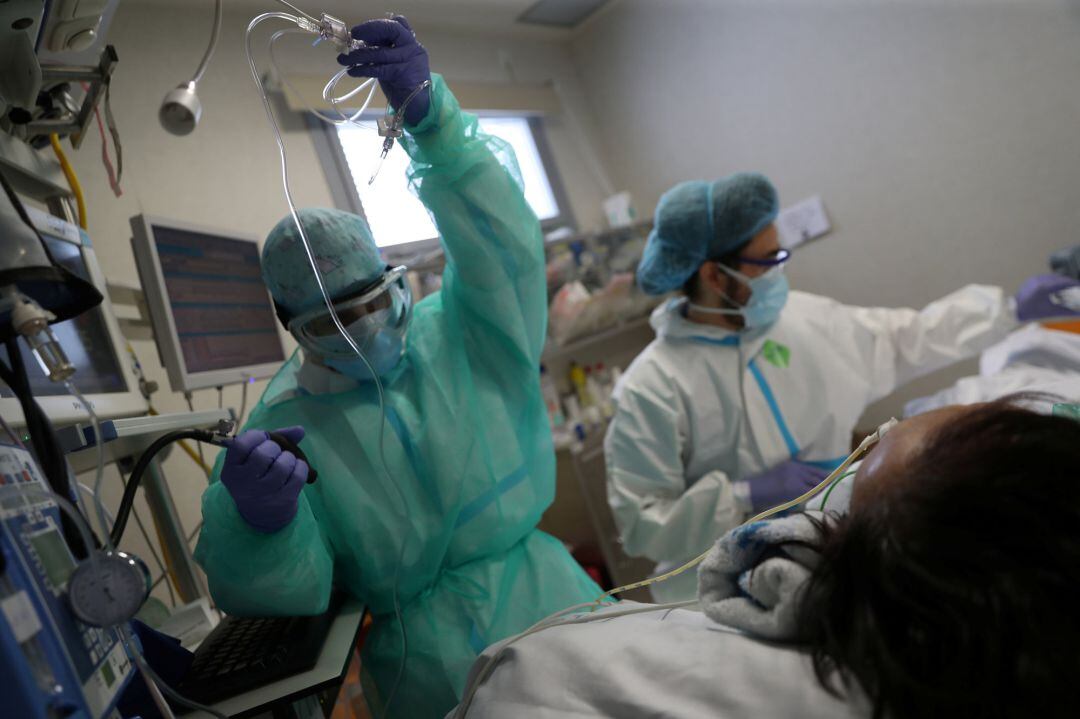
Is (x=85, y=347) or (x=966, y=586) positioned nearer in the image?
(x=966, y=586)

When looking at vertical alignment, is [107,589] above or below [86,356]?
below

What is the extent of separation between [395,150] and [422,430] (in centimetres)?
53

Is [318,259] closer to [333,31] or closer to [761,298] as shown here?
[333,31]

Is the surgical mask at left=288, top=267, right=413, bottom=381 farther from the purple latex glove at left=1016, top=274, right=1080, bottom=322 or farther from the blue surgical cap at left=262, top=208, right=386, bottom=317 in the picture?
the purple latex glove at left=1016, top=274, right=1080, bottom=322

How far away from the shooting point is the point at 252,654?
38.3 inches

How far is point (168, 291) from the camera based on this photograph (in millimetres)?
1537

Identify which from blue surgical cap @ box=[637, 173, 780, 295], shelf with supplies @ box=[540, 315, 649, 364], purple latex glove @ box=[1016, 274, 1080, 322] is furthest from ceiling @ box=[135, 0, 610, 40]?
purple latex glove @ box=[1016, 274, 1080, 322]

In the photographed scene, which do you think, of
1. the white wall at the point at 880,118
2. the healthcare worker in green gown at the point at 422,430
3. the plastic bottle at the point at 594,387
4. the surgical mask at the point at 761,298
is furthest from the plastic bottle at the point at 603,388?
the healthcare worker in green gown at the point at 422,430

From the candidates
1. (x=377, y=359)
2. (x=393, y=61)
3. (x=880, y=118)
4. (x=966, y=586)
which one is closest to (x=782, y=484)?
(x=377, y=359)

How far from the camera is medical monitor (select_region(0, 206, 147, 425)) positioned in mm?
1073

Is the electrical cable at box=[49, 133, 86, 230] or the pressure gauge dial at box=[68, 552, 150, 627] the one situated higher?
the electrical cable at box=[49, 133, 86, 230]

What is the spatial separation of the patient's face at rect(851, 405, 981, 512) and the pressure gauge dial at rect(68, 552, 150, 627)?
28.0 inches

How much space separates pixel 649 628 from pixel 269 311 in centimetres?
159

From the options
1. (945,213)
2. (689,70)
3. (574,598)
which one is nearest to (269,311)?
(574,598)
